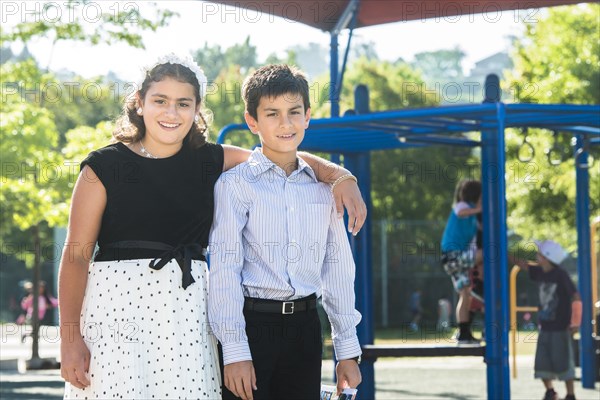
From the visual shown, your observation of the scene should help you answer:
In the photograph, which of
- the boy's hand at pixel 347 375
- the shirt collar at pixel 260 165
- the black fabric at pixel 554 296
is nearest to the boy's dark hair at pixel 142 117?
the shirt collar at pixel 260 165

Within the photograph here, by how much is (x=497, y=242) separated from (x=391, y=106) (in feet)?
102

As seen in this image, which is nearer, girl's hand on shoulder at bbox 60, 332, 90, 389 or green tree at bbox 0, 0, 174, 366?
girl's hand on shoulder at bbox 60, 332, 90, 389

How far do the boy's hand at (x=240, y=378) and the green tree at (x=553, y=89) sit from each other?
1436 centimetres

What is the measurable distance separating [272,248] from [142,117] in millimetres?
675

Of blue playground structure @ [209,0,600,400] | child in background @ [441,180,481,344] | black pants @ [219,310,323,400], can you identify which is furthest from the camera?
child in background @ [441,180,481,344]

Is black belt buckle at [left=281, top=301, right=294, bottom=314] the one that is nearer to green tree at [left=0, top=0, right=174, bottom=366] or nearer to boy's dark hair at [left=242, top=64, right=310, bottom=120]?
boy's dark hair at [left=242, top=64, right=310, bottom=120]

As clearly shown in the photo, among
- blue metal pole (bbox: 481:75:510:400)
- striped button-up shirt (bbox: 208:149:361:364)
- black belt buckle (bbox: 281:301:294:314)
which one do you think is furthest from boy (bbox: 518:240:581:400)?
black belt buckle (bbox: 281:301:294:314)

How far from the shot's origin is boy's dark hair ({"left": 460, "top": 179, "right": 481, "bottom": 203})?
379 inches

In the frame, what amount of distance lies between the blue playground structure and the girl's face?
3.33 metres

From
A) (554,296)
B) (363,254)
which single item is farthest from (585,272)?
(363,254)

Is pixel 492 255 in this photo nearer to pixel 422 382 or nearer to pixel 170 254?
pixel 170 254

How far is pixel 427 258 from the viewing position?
98.1 ft

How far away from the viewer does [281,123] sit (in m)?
A: 4.03

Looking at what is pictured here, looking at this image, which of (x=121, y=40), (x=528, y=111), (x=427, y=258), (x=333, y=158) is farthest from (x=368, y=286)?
(x=427, y=258)
